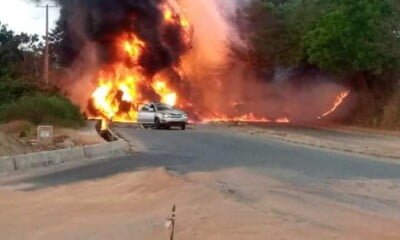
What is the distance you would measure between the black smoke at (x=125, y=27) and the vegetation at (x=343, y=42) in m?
6.81

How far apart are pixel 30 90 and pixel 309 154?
25.4 meters

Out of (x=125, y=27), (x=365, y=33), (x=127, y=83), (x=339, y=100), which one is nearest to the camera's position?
(x=365, y=33)

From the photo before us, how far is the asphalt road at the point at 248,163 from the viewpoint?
59.4 ft

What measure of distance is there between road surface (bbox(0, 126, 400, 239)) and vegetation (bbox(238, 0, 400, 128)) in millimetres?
20125

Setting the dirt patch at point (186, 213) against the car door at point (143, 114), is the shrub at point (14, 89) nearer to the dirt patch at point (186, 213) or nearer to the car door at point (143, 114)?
the car door at point (143, 114)

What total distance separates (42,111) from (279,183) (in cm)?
2607

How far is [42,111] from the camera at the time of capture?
4047 centimetres

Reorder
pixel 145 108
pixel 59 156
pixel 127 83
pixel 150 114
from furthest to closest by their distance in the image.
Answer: pixel 127 83 < pixel 145 108 < pixel 150 114 < pixel 59 156

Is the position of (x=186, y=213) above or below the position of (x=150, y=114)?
below

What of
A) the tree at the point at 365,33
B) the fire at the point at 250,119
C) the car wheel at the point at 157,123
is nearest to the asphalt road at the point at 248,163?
the car wheel at the point at 157,123

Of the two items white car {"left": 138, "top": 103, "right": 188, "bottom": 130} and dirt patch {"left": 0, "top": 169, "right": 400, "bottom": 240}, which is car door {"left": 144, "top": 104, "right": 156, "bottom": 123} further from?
dirt patch {"left": 0, "top": 169, "right": 400, "bottom": 240}

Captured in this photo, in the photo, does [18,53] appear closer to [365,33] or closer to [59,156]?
[365,33]

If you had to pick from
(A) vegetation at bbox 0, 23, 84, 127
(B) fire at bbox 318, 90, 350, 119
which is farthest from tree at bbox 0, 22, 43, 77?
(B) fire at bbox 318, 90, 350, 119

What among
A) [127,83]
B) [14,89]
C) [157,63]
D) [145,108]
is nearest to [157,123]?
[145,108]
